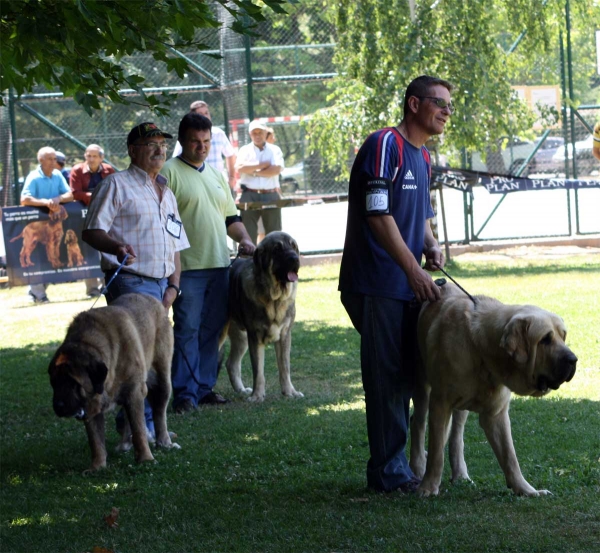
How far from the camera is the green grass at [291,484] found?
4656 millimetres

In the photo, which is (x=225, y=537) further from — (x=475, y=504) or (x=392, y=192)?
(x=392, y=192)

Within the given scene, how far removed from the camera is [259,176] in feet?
50.7

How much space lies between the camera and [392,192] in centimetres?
518

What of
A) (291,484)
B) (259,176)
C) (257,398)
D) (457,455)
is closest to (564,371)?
(457,455)

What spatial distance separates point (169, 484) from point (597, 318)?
20.8ft

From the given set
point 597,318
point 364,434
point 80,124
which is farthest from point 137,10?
point 80,124

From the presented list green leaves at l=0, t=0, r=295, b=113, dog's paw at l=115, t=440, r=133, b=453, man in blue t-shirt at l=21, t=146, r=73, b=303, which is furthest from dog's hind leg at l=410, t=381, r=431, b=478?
man in blue t-shirt at l=21, t=146, r=73, b=303

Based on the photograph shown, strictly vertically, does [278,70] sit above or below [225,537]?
above

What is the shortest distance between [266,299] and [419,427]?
122 inches

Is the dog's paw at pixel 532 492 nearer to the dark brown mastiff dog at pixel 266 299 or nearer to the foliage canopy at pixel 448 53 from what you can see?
the dark brown mastiff dog at pixel 266 299

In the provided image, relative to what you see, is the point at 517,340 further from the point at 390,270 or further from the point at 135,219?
the point at 135,219

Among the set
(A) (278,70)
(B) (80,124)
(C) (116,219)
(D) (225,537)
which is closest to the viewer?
(D) (225,537)

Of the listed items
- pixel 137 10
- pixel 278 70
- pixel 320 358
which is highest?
pixel 278 70

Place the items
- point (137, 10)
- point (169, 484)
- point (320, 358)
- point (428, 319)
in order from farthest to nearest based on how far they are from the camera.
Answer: point (320, 358), point (169, 484), point (137, 10), point (428, 319)
